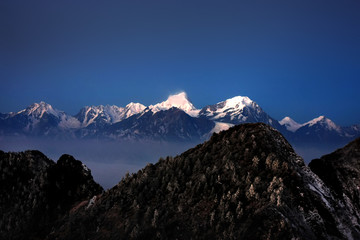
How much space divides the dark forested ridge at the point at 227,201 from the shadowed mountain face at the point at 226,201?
0.89 feet

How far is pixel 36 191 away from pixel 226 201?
11965 centimetres

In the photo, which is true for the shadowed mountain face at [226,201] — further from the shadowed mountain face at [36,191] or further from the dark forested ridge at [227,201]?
the shadowed mountain face at [36,191]

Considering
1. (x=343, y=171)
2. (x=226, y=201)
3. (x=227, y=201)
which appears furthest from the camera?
(x=343, y=171)

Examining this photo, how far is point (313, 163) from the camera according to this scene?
134625 mm

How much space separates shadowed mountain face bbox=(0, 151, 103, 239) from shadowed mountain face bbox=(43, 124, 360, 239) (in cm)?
2122

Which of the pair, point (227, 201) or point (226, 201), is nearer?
point (227, 201)

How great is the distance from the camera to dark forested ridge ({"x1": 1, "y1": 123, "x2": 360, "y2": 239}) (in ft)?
290

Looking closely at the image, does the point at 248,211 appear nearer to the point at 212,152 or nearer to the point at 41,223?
the point at 212,152

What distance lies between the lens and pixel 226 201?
99.0 meters

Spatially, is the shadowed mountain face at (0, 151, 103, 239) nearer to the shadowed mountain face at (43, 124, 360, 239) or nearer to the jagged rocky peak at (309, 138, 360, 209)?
the shadowed mountain face at (43, 124, 360, 239)

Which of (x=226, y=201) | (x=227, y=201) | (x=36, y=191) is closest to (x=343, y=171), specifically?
(x=226, y=201)

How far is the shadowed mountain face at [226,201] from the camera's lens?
88.3m

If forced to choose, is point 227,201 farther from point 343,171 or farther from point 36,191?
point 36,191

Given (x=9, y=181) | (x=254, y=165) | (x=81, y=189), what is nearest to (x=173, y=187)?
(x=254, y=165)
